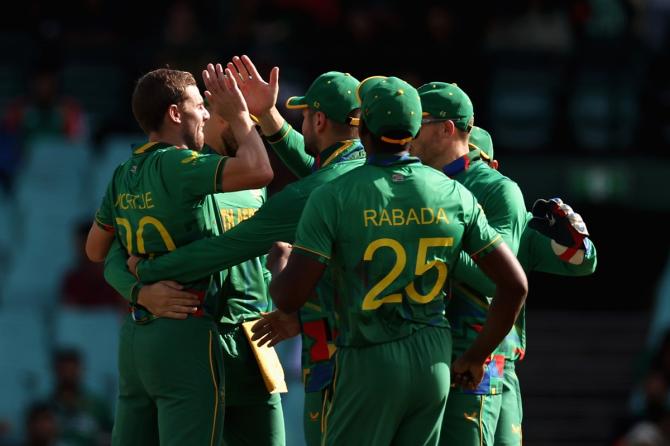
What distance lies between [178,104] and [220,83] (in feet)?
0.85

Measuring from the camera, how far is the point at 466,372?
19.5ft

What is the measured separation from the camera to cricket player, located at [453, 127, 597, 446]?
623 cm

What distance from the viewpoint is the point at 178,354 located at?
19.8ft

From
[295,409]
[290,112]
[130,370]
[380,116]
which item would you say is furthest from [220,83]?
[290,112]

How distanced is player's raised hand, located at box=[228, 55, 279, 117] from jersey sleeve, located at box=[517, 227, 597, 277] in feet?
4.17

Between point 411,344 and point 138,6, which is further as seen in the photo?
point 138,6

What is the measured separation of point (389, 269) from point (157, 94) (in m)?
1.31

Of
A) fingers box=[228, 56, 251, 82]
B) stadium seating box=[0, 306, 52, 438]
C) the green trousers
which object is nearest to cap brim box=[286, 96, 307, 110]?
fingers box=[228, 56, 251, 82]

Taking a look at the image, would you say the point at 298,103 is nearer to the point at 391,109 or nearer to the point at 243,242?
the point at 243,242

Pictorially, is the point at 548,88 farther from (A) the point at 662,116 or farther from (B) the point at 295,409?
(B) the point at 295,409

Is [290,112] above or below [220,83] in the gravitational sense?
below

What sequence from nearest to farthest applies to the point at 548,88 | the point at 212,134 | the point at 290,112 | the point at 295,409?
the point at 212,134 < the point at 295,409 < the point at 290,112 < the point at 548,88

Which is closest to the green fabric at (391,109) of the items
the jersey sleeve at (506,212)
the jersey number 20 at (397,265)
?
the jersey number 20 at (397,265)

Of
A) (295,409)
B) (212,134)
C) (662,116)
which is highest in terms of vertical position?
(212,134)
